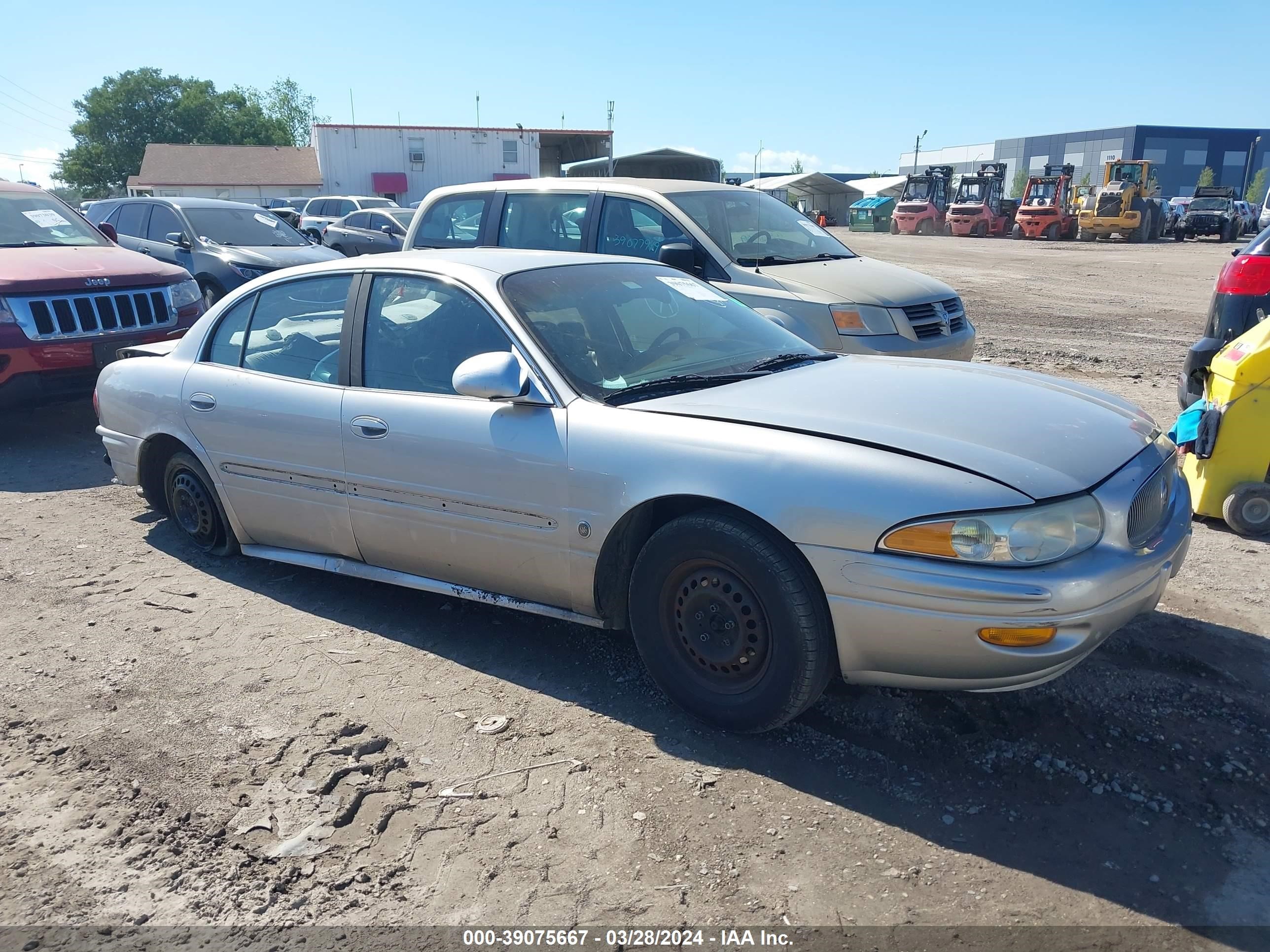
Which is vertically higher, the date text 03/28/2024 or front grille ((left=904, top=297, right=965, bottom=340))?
front grille ((left=904, top=297, right=965, bottom=340))

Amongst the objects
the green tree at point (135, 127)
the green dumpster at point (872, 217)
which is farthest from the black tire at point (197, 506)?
the green tree at point (135, 127)

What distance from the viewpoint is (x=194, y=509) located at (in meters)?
5.00

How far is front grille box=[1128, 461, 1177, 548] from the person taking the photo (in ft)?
10.0

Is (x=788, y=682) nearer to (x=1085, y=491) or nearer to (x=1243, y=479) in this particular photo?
(x=1085, y=491)

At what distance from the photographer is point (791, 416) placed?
321 centimetres

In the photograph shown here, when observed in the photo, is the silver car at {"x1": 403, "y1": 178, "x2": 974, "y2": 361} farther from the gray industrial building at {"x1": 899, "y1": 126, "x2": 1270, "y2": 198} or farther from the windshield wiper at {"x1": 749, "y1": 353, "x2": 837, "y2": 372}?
the gray industrial building at {"x1": 899, "y1": 126, "x2": 1270, "y2": 198}

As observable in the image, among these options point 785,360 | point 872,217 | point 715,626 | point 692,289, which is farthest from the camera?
point 872,217

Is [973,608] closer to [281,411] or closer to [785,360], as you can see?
[785,360]

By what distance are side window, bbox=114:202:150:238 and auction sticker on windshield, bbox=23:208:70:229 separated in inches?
142

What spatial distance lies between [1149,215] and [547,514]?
42928 millimetres

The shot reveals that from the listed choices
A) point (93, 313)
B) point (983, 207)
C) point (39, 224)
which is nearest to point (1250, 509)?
point (93, 313)

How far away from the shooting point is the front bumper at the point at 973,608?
274 cm

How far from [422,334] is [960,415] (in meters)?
2.17

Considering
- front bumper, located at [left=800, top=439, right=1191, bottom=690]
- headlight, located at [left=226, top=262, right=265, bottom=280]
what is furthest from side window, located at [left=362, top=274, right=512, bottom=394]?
headlight, located at [left=226, top=262, right=265, bottom=280]
